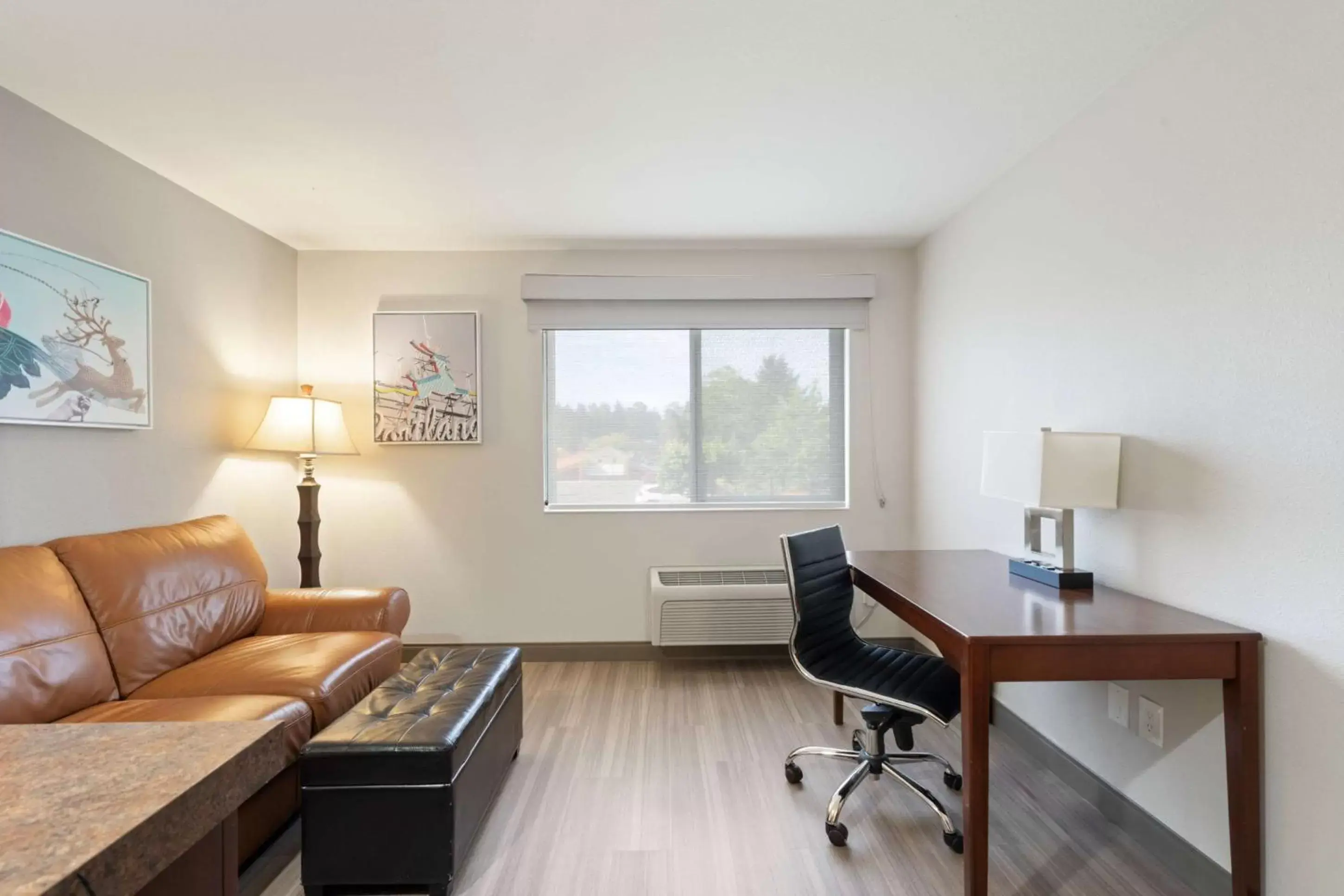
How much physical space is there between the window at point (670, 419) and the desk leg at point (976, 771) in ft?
7.18

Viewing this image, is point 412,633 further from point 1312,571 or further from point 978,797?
point 1312,571

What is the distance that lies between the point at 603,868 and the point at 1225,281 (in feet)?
7.74

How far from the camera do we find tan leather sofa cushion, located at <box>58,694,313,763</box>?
6.00 ft

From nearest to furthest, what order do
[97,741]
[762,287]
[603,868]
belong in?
[97,741], [603,868], [762,287]

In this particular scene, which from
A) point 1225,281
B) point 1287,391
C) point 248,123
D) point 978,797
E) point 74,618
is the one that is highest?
point 248,123

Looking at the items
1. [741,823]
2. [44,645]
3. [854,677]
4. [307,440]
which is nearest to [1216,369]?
[854,677]

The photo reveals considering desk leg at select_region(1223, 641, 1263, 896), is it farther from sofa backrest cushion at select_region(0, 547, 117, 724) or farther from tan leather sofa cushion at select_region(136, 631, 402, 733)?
sofa backrest cushion at select_region(0, 547, 117, 724)

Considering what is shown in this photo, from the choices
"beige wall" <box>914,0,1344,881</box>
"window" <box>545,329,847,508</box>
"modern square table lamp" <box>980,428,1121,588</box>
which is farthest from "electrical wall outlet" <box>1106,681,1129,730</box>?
"window" <box>545,329,847,508</box>

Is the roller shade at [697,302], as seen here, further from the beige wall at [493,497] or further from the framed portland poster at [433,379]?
the framed portland poster at [433,379]

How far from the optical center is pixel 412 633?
362 cm

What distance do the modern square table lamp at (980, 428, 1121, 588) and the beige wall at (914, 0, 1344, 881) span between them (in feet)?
0.29

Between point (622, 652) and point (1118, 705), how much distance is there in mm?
2379

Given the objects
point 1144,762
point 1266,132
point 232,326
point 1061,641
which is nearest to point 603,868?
point 1061,641

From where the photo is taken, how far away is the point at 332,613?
2.72 metres
